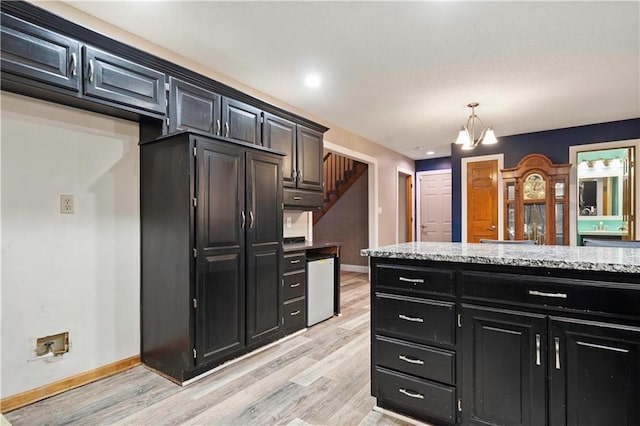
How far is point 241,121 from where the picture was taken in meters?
3.12

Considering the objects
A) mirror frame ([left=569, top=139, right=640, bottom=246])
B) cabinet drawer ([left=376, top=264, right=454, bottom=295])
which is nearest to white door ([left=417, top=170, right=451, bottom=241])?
mirror frame ([left=569, top=139, right=640, bottom=246])

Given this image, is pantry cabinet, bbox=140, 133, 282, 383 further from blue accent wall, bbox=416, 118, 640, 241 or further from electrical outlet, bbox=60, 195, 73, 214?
blue accent wall, bbox=416, 118, 640, 241

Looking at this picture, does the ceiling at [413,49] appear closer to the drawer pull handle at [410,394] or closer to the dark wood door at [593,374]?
the dark wood door at [593,374]

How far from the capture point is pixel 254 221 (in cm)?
286

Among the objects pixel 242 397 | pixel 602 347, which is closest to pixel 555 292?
pixel 602 347

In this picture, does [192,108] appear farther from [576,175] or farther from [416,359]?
[576,175]

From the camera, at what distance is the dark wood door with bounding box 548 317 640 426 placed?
137 cm

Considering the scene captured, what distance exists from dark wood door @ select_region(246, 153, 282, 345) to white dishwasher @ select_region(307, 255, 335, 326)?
21.8 inches

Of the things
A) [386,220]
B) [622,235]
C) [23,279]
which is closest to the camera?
[23,279]

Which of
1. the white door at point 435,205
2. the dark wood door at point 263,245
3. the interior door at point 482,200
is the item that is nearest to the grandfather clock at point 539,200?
the interior door at point 482,200

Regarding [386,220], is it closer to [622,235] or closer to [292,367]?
[622,235]

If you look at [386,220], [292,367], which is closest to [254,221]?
[292,367]

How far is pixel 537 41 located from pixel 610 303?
2180 mm

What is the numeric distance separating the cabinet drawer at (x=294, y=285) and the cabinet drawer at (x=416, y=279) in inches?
58.5
